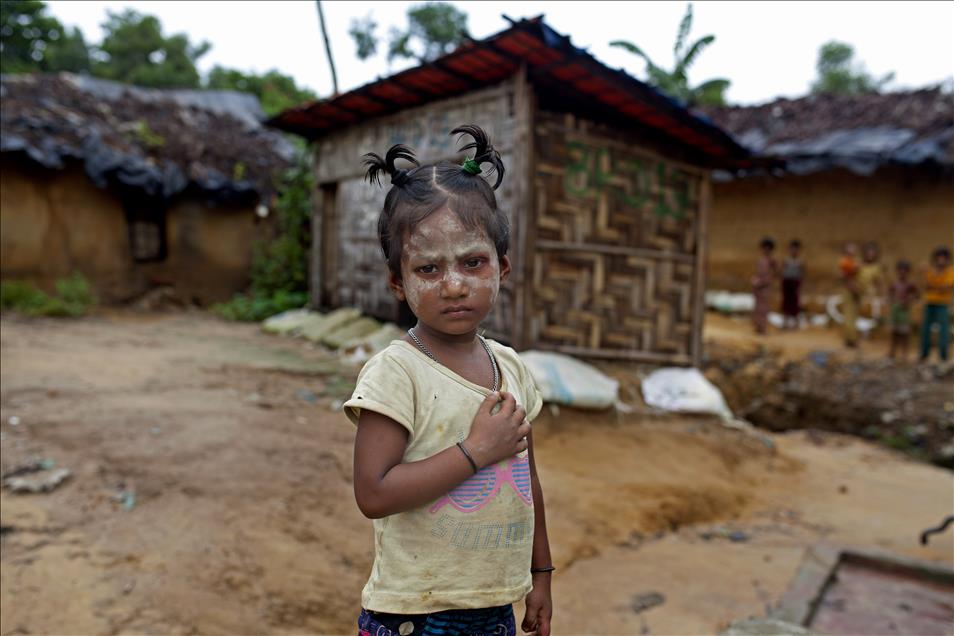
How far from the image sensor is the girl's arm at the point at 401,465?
1146 mm

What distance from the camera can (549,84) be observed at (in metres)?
5.64

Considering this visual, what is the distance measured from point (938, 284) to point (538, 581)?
872 centimetres

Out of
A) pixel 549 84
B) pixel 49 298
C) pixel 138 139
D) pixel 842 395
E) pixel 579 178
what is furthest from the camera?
pixel 138 139

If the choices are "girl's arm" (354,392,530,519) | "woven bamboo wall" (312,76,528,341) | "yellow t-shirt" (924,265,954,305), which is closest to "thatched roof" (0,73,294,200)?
"woven bamboo wall" (312,76,528,341)

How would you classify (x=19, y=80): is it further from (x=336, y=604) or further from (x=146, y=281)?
(x=336, y=604)

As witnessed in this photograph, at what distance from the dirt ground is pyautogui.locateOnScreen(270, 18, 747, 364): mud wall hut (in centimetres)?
99

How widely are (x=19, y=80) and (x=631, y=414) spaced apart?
25.2ft

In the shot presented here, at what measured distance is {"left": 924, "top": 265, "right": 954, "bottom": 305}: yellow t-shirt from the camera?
26.2ft

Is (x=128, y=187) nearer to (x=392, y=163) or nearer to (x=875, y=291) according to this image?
(x=392, y=163)

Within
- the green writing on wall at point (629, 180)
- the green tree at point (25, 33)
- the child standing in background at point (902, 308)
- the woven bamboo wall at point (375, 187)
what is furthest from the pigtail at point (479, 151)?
the child standing in background at point (902, 308)

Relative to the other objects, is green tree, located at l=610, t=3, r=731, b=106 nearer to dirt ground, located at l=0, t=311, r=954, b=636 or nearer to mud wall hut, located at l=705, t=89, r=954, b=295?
mud wall hut, located at l=705, t=89, r=954, b=295

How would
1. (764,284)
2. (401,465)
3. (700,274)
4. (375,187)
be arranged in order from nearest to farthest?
(401,465)
(700,274)
(375,187)
(764,284)


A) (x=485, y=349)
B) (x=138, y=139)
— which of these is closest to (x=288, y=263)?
(x=138, y=139)

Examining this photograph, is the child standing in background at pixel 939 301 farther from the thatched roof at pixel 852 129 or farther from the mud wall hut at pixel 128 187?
the mud wall hut at pixel 128 187
